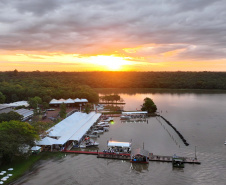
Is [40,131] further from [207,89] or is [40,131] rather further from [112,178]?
[207,89]

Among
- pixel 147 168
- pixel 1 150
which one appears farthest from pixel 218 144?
pixel 1 150

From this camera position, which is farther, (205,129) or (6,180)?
(205,129)

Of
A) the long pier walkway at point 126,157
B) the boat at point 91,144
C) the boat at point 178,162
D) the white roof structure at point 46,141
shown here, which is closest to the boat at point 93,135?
the boat at point 91,144

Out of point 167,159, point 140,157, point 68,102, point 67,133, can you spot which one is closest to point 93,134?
point 67,133

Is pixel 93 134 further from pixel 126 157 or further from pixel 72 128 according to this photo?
pixel 126 157

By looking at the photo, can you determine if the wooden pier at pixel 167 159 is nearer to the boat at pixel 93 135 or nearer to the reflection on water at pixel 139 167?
the reflection on water at pixel 139 167
